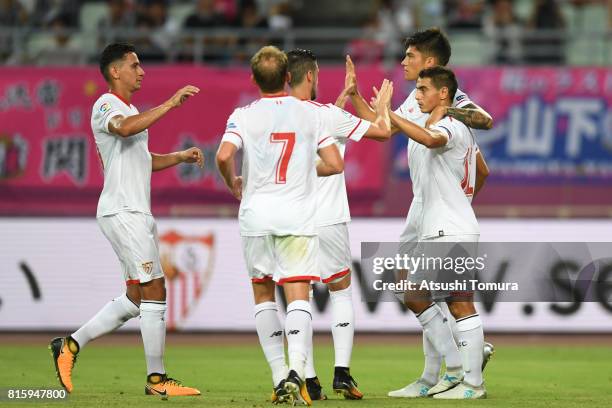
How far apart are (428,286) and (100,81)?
31.3 feet

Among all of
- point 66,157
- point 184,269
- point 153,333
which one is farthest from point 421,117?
point 66,157

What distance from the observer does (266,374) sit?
1152cm

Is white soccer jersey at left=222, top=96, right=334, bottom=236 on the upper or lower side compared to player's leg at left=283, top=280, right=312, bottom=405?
upper

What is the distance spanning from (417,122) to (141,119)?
2.22m

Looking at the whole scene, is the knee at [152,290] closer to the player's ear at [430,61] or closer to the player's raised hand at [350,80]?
the player's raised hand at [350,80]

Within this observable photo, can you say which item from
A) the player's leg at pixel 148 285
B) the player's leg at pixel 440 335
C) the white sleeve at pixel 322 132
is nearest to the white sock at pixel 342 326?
the player's leg at pixel 440 335

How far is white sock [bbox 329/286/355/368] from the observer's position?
30.1ft

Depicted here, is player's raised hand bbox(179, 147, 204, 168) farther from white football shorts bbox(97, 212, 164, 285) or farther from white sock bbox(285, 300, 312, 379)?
white sock bbox(285, 300, 312, 379)

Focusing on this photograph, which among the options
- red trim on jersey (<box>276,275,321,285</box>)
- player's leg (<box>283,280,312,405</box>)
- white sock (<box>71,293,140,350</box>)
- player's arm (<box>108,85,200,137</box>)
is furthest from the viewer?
white sock (<box>71,293,140,350</box>)

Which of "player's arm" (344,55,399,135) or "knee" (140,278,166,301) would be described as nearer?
"player's arm" (344,55,399,135)

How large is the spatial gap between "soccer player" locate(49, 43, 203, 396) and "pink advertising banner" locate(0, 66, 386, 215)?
8.03 m

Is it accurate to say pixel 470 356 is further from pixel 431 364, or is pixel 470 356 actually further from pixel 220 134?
pixel 220 134

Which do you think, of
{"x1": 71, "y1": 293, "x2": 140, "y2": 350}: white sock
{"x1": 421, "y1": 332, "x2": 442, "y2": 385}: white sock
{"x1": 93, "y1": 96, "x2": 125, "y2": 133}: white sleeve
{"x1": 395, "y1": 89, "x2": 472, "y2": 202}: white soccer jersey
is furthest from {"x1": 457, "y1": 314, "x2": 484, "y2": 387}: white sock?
{"x1": 93, "y1": 96, "x2": 125, "y2": 133}: white sleeve

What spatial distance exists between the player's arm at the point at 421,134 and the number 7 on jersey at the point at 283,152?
91 cm
